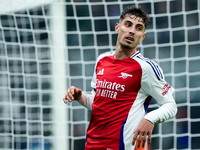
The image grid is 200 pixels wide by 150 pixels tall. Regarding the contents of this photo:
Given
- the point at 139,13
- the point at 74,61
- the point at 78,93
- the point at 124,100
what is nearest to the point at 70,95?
the point at 78,93

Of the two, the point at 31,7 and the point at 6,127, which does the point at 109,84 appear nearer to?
the point at 31,7

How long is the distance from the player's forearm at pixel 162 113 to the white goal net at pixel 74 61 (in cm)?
216

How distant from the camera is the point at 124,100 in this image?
7.06ft

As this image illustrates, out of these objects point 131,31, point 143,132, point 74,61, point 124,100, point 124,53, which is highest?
point 131,31

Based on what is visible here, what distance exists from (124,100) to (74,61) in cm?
237

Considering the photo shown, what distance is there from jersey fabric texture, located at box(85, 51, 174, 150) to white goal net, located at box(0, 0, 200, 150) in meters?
1.98

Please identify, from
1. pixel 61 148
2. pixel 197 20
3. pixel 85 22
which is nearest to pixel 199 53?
pixel 197 20

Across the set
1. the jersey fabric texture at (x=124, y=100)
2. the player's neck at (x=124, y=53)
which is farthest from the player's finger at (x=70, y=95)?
the player's neck at (x=124, y=53)

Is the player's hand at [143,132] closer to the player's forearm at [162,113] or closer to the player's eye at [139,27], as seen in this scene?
the player's forearm at [162,113]

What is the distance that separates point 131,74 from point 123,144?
40cm

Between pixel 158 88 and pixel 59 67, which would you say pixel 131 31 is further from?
pixel 59 67

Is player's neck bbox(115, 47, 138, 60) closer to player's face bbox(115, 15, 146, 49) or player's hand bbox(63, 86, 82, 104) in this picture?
player's face bbox(115, 15, 146, 49)

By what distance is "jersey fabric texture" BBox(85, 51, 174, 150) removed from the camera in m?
2.11

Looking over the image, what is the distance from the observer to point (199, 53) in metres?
5.03
